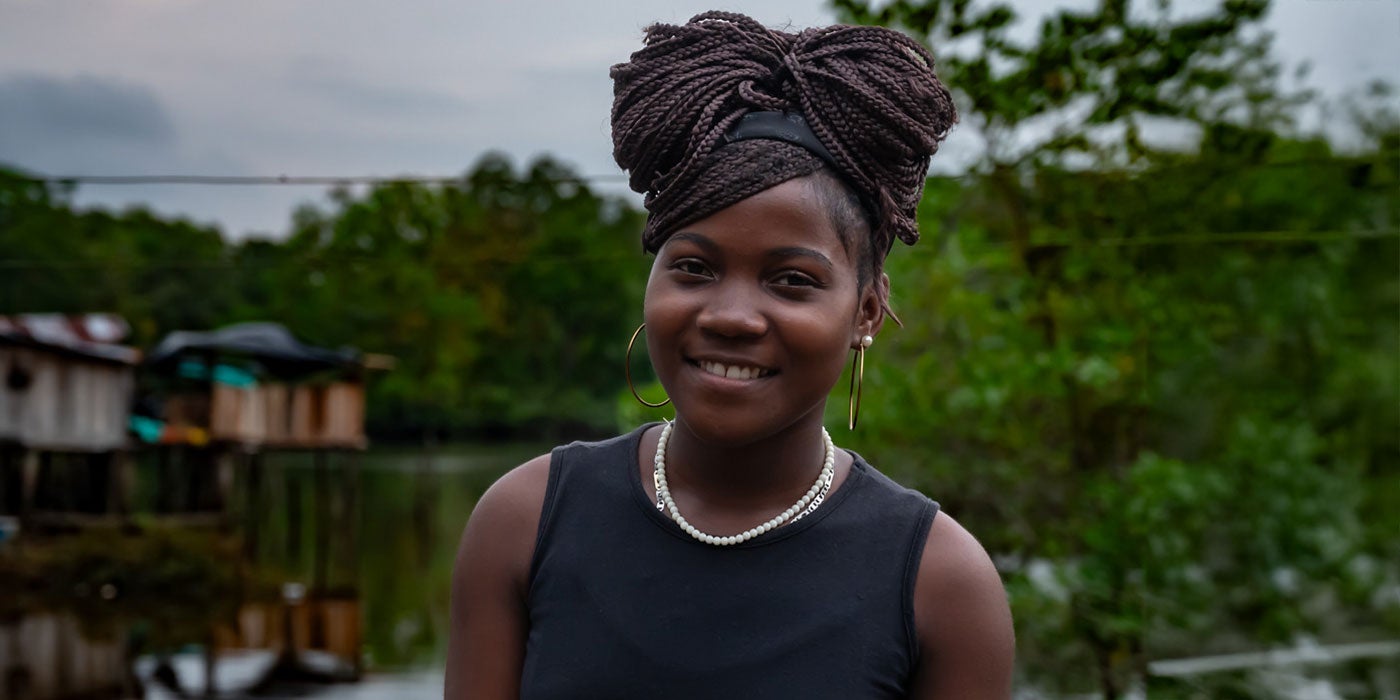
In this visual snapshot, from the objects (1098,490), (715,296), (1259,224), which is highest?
(1259,224)

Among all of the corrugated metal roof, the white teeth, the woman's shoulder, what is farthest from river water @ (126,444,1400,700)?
the white teeth

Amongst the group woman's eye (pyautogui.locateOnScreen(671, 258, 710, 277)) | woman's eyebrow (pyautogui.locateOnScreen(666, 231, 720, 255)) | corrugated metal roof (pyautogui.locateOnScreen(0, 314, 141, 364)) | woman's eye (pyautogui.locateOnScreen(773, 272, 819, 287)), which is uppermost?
woman's eyebrow (pyautogui.locateOnScreen(666, 231, 720, 255))

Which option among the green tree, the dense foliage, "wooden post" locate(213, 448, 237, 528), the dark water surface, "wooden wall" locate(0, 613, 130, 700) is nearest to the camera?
the green tree

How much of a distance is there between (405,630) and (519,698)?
15.8 metres

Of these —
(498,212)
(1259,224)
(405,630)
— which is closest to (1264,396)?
(1259,224)

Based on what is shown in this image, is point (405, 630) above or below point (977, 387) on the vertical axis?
below

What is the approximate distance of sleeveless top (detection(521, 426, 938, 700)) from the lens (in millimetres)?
1716

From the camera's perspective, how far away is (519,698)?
1.81m

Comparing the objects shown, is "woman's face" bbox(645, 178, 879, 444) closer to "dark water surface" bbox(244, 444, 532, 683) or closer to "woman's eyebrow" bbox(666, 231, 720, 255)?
"woman's eyebrow" bbox(666, 231, 720, 255)

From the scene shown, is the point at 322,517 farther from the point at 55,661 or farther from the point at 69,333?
the point at 55,661

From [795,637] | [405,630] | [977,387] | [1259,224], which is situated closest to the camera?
[795,637]

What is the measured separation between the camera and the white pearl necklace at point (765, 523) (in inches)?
70.5

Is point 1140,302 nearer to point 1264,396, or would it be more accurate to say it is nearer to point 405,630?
point 1264,396

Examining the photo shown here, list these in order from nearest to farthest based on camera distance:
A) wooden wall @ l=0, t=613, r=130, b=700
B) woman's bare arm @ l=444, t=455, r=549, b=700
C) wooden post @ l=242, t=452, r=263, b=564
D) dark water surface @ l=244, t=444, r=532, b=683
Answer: woman's bare arm @ l=444, t=455, r=549, b=700 < dark water surface @ l=244, t=444, r=532, b=683 < wooden wall @ l=0, t=613, r=130, b=700 < wooden post @ l=242, t=452, r=263, b=564
